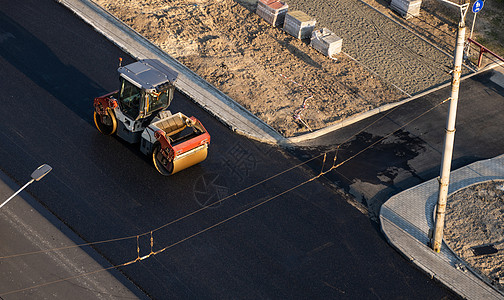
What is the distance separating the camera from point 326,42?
26625 mm

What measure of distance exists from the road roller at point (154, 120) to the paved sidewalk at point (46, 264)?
12.0 ft

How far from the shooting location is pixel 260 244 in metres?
18.7

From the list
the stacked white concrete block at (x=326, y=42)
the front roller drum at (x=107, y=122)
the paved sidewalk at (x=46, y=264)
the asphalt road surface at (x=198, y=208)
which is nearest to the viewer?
the paved sidewalk at (x=46, y=264)

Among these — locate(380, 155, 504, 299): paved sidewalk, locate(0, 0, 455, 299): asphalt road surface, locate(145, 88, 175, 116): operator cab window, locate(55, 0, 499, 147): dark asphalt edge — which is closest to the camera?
locate(0, 0, 455, 299): asphalt road surface

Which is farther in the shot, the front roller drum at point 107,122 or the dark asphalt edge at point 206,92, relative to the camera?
the dark asphalt edge at point 206,92

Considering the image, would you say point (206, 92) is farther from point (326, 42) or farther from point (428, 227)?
point (428, 227)

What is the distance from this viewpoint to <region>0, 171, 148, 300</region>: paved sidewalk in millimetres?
16781

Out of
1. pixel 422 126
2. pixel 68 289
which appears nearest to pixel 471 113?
pixel 422 126

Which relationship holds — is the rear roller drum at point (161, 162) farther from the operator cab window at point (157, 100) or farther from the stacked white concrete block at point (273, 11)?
the stacked white concrete block at point (273, 11)

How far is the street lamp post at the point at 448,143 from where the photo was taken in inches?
634

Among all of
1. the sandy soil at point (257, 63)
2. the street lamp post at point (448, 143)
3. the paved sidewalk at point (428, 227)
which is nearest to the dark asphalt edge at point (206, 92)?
the sandy soil at point (257, 63)

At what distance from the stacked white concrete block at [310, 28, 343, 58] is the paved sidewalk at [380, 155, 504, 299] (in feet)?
24.8

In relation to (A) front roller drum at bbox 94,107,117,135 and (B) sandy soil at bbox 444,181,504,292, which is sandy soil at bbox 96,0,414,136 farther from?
(B) sandy soil at bbox 444,181,504,292

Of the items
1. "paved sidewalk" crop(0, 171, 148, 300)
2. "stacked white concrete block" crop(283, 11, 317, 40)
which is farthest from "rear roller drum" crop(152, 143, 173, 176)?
"stacked white concrete block" crop(283, 11, 317, 40)
